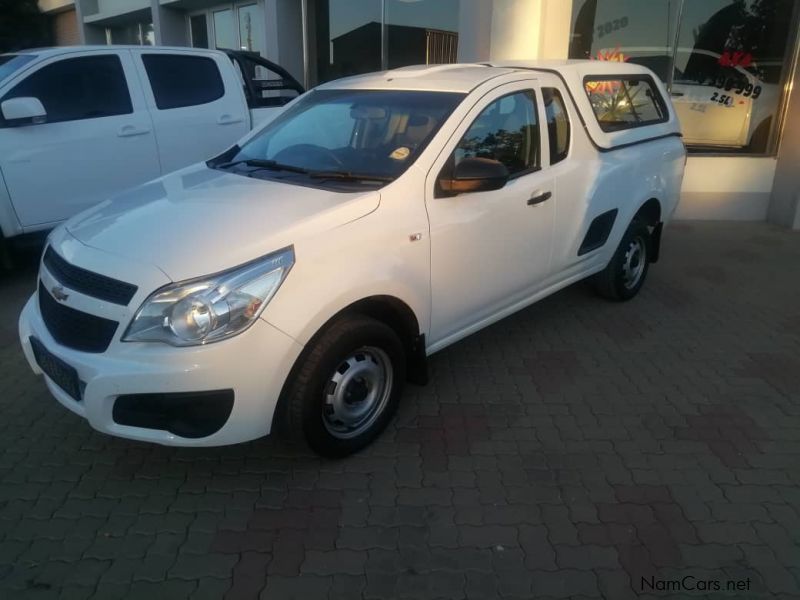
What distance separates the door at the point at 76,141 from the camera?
5379 mm

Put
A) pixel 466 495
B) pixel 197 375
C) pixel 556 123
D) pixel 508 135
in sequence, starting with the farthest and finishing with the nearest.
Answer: pixel 556 123 → pixel 508 135 → pixel 466 495 → pixel 197 375

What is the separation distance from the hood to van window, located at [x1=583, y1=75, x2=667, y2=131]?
7.91 feet

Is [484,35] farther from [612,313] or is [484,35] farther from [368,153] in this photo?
[368,153]

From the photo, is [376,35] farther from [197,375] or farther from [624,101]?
[197,375]

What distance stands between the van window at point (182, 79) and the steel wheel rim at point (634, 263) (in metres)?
4.47

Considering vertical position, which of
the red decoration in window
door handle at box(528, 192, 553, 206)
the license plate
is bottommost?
the license plate

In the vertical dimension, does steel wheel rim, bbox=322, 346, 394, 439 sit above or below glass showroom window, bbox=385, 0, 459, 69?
below

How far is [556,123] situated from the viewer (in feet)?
13.8

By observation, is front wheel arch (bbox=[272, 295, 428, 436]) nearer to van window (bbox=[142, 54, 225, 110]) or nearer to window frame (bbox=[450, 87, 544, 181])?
window frame (bbox=[450, 87, 544, 181])

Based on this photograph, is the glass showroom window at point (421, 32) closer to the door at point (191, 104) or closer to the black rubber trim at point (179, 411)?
the door at point (191, 104)

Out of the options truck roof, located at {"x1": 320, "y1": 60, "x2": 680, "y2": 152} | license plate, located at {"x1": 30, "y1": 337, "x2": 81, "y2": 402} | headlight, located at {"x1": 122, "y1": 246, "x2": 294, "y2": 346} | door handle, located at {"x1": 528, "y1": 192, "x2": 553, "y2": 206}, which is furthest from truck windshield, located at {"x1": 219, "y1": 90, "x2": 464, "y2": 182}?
license plate, located at {"x1": 30, "y1": 337, "x2": 81, "y2": 402}

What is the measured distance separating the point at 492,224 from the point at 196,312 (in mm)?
1761

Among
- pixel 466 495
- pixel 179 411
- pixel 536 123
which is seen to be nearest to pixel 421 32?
pixel 536 123

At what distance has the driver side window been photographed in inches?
142
